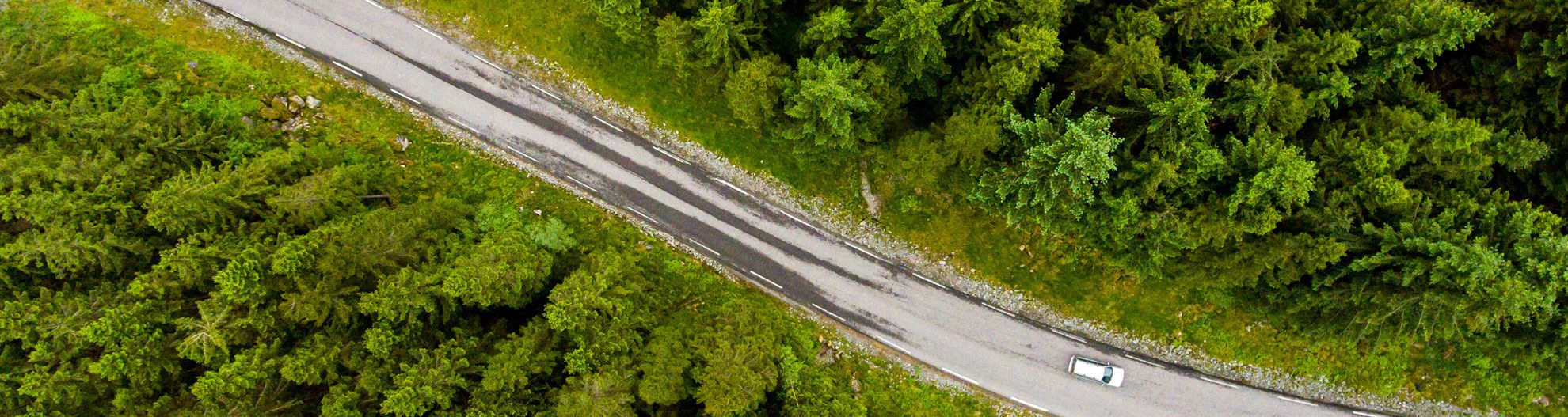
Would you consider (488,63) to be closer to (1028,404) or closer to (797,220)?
(797,220)

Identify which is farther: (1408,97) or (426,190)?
(426,190)

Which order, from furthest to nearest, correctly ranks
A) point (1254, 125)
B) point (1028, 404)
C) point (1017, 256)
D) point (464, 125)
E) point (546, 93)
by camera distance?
point (546, 93) < point (464, 125) < point (1028, 404) < point (1017, 256) < point (1254, 125)

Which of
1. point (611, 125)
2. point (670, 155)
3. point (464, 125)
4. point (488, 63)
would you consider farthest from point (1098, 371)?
point (488, 63)

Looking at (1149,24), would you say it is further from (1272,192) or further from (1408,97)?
(1408,97)

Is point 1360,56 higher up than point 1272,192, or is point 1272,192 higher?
point 1360,56

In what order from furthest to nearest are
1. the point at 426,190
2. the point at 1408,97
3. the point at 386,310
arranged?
the point at 426,190
the point at 1408,97
the point at 386,310

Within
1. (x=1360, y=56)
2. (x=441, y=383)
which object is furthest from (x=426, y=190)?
(x=1360, y=56)

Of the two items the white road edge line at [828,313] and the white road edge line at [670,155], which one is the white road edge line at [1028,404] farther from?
the white road edge line at [670,155]
